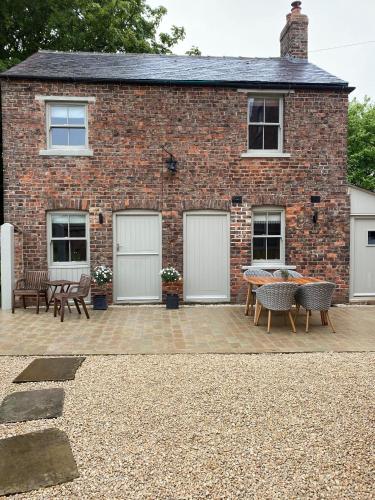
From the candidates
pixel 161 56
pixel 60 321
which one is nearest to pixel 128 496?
pixel 60 321

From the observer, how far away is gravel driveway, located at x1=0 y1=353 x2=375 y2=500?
2678 mm

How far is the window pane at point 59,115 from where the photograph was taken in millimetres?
9141

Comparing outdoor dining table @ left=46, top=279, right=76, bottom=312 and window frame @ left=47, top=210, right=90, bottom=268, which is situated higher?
window frame @ left=47, top=210, right=90, bottom=268

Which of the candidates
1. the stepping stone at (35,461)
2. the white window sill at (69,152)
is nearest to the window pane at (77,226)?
the white window sill at (69,152)

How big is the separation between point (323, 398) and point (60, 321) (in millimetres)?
5365

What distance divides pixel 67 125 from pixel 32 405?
7102 millimetres

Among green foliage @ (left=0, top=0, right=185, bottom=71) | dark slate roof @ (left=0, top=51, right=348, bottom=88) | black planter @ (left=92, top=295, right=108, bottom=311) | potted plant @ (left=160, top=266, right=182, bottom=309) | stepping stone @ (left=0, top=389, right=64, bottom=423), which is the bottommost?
stepping stone @ (left=0, top=389, right=64, bottom=423)

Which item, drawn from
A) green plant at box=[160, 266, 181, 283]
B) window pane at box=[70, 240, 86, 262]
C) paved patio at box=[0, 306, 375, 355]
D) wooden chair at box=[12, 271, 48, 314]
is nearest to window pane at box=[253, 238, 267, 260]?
paved patio at box=[0, 306, 375, 355]

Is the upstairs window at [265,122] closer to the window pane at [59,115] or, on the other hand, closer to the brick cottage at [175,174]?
the brick cottage at [175,174]

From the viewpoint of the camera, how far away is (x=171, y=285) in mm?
9305

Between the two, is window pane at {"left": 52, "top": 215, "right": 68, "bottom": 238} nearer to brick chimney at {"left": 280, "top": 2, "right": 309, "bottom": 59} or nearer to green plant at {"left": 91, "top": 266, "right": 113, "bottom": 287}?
green plant at {"left": 91, "top": 266, "right": 113, "bottom": 287}

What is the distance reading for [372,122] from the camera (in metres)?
24.7

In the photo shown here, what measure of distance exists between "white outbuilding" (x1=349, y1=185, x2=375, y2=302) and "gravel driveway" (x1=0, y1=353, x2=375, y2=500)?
15.6 ft

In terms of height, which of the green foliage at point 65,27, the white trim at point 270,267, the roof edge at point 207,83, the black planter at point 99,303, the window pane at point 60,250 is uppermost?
the green foliage at point 65,27
